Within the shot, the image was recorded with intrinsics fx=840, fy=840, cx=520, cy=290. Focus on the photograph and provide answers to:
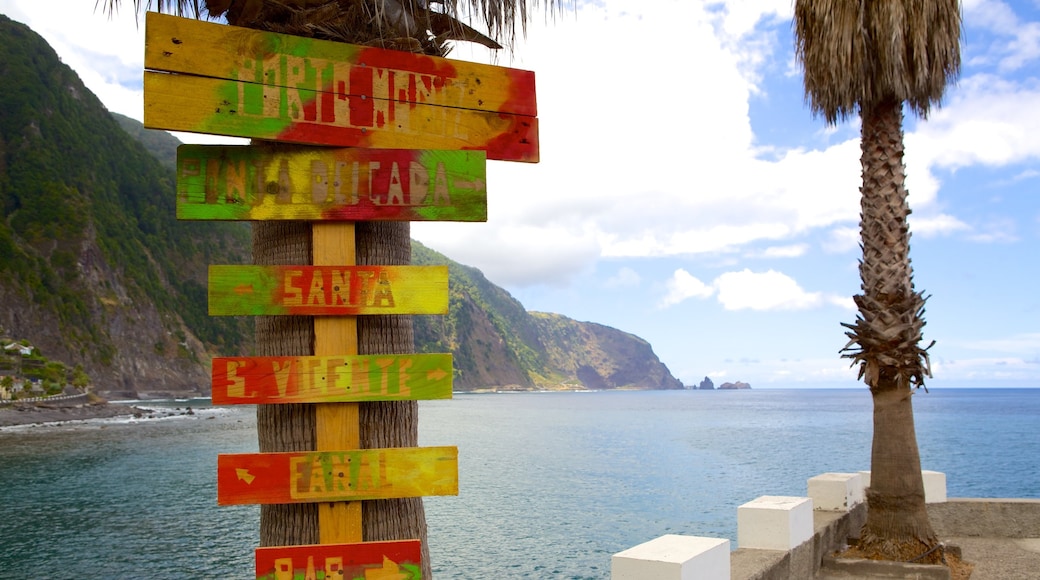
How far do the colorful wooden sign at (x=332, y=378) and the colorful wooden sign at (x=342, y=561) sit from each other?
58cm

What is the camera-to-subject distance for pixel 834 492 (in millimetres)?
9500

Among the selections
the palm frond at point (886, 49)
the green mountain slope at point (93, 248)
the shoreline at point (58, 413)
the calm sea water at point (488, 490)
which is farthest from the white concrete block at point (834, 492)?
the green mountain slope at point (93, 248)

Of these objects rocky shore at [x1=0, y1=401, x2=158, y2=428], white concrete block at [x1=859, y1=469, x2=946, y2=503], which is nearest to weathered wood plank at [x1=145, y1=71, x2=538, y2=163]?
white concrete block at [x1=859, y1=469, x2=946, y2=503]

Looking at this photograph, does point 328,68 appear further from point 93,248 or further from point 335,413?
point 93,248

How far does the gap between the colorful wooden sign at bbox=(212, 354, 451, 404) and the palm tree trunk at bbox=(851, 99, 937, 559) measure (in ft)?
22.9

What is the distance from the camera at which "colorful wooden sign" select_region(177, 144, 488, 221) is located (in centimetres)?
341

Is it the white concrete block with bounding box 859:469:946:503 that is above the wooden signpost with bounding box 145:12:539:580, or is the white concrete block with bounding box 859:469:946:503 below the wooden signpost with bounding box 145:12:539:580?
below

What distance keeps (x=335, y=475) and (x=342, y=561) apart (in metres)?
0.33

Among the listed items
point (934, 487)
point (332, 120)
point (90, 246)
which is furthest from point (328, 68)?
point (90, 246)

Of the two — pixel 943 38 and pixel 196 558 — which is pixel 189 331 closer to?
pixel 196 558

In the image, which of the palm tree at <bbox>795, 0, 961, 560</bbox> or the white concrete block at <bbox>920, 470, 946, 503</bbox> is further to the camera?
the white concrete block at <bbox>920, 470, 946, 503</bbox>

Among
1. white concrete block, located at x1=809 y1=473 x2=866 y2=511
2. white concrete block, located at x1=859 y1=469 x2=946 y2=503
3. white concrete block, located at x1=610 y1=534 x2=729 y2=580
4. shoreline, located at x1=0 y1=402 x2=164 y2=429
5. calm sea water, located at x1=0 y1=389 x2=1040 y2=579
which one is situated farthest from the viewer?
shoreline, located at x1=0 y1=402 x2=164 y2=429

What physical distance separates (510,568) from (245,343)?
115m

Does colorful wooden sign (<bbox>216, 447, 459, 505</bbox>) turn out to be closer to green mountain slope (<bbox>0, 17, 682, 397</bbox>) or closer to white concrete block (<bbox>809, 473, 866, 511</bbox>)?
white concrete block (<bbox>809, 473, 866, 511</bbox>)
